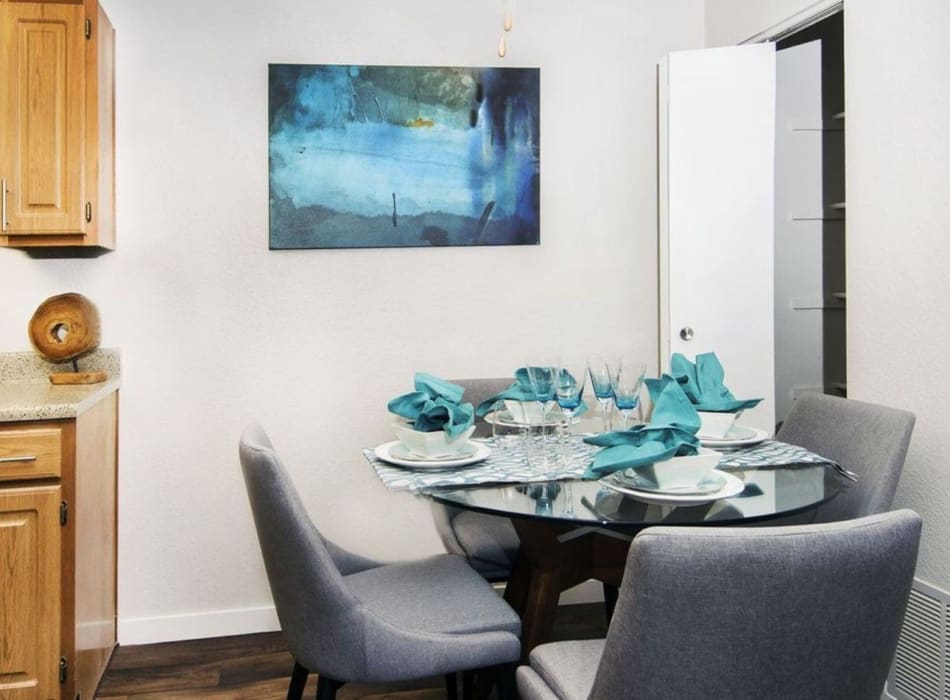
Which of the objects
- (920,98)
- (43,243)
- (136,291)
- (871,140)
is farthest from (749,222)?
(43,243)

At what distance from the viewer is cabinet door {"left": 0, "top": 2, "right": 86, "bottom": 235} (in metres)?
2.38

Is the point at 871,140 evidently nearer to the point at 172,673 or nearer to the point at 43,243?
the point at 43,243

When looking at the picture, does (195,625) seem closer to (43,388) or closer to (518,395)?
(43,388)

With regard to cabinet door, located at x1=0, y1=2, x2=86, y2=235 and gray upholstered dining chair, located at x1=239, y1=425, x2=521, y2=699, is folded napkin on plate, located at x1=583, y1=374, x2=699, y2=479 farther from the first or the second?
cabinet door, located at x1=0, y1=2, x2=86, y2=235

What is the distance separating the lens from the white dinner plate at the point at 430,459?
173 cm

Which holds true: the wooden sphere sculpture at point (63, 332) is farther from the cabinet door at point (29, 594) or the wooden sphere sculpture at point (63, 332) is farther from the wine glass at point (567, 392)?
the wine glass at point (567, 392)

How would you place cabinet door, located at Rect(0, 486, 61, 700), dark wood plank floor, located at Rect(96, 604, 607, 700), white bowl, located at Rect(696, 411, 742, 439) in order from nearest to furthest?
1. white bowl, located at Rect(696, 411, 742, 439)
2. cabinet door, located at Rect(0, 486, 61, 700)
3. dark wood plank floor, located at Rect(96, 604, 607, 700)

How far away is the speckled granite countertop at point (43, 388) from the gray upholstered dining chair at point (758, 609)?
5.57 feet

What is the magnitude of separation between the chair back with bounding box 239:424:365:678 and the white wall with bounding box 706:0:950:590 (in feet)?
5.10

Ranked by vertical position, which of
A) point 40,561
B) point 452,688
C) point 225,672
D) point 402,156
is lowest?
point 225,672

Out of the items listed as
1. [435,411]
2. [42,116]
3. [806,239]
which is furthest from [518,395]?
[806,239]

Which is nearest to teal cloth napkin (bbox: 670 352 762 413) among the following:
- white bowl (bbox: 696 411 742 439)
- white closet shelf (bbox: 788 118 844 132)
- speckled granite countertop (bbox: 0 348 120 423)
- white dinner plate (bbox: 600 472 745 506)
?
white bowl (bbox: 696 411 742 439)

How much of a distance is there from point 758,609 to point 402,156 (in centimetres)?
226

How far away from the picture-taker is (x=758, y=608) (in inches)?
37.9
